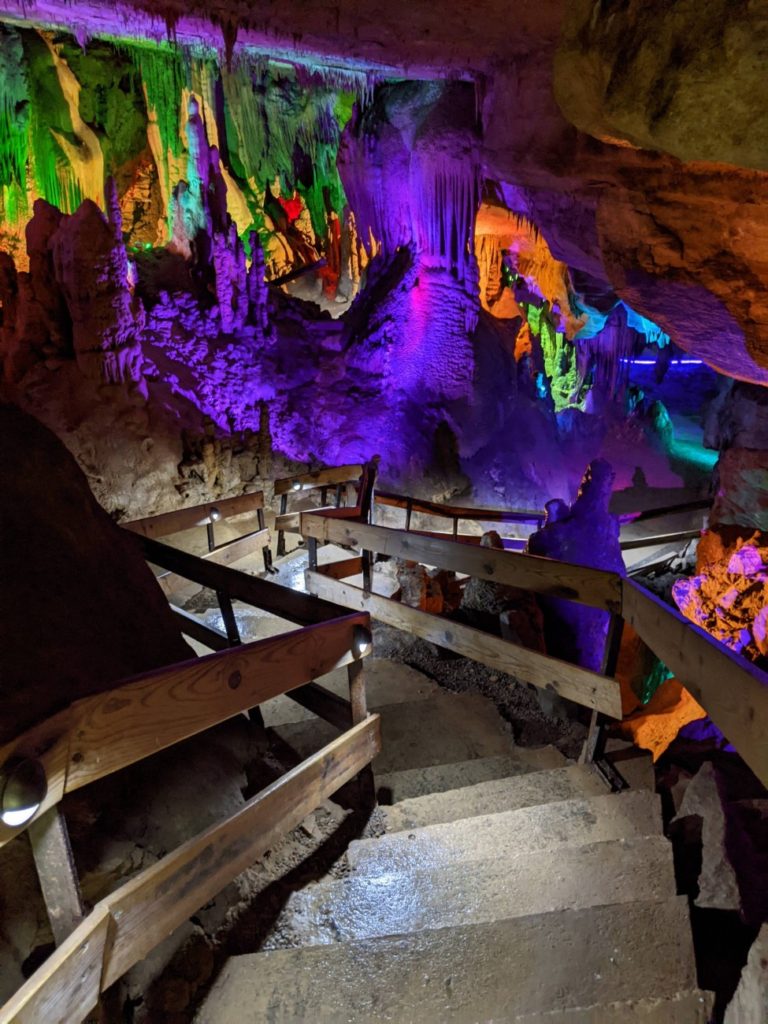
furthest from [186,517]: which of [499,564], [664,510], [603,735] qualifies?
[664,510]

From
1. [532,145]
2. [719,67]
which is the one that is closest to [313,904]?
[719,67]

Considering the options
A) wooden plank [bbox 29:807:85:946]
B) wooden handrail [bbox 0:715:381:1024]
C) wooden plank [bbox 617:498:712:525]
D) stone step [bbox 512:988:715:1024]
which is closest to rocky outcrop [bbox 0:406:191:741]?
wooden plank [bbox 29:807:85:946]

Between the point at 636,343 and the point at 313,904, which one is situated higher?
the point at 636,343

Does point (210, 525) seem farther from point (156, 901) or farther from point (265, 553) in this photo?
point (156, 901)

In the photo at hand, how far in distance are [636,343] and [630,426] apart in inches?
132

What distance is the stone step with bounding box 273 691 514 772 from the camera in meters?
3.84

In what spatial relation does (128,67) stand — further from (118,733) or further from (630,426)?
(118,733)

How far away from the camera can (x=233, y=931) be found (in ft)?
7.34

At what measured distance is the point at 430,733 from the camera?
4.11m

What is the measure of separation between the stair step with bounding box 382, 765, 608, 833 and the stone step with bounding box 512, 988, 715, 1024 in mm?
1375

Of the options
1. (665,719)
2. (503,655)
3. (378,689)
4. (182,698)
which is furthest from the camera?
(665,719)

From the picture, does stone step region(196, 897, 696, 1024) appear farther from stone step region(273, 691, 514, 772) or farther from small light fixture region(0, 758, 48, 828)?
stone step region(273, 691, 514, 772)

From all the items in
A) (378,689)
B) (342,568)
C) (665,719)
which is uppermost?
(342,568)

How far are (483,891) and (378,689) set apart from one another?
2.34 meters
